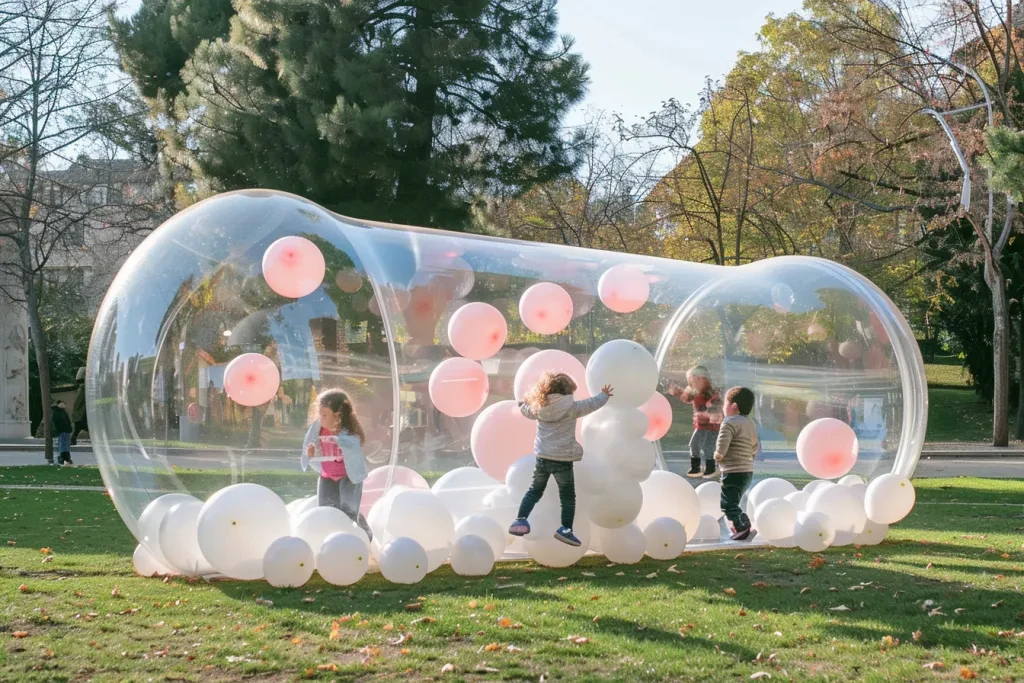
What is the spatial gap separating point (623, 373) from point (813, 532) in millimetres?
1981

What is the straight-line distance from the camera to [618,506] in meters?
7.40

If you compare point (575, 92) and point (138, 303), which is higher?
point (575, 92)

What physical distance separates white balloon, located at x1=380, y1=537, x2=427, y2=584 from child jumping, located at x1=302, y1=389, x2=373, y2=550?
0.49 m

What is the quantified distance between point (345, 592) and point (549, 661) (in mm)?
2116

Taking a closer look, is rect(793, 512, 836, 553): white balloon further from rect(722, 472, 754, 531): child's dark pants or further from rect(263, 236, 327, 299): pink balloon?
rect(263, 236, 327, 299): pink balloon

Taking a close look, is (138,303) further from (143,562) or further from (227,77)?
(227,77)

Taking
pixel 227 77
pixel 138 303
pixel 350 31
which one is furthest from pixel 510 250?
pixel 227 77

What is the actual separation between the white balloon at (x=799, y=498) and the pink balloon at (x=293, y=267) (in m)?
4.11

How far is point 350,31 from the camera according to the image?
17.0 m

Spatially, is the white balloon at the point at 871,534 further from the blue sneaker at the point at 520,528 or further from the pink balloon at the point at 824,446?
the blue sneaker at the point at 520,528

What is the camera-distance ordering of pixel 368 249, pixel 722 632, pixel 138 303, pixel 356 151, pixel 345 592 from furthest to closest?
pixel 356 151, pixel 368 249, pixel 138 303, pixel 345 592, pixel 722 632

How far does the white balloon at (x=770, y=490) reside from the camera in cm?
859

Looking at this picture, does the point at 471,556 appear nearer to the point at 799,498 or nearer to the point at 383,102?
the point at 799,498

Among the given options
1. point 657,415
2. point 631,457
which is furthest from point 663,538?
point 657,415
